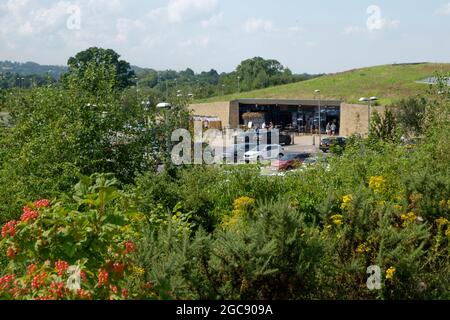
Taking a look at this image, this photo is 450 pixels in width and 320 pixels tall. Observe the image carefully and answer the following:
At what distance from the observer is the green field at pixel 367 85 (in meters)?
64.1

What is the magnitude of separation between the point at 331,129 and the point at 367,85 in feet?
62.2

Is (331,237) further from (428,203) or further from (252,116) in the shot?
(252,116)

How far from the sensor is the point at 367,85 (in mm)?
70812

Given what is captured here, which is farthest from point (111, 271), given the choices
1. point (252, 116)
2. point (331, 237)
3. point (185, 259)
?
point (252, 116)

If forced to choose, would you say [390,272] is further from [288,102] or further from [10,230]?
[288,102]

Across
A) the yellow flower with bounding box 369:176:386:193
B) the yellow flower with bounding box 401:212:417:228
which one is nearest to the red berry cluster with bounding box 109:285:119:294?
the yellow flower with bounding box 401:212:417:228

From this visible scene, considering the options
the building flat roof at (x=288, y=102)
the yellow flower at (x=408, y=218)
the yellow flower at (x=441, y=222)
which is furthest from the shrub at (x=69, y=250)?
the building flat roof at (x=288, y=102)

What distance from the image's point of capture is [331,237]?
5.86 m

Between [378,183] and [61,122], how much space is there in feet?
27.3

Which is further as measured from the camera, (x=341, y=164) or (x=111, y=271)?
(x=341, y=164)

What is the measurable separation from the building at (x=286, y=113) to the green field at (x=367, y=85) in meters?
4.15

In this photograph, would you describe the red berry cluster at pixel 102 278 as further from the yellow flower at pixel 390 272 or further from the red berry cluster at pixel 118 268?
the yellow flower at pixel 390 272

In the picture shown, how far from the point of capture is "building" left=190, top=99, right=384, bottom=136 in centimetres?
5519

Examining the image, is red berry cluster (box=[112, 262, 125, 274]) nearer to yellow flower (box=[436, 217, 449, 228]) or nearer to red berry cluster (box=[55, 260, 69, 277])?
red berry cluster (box=[55, 260, 69, 277])
